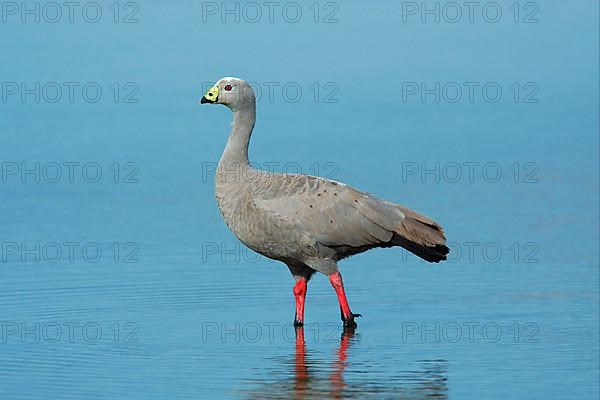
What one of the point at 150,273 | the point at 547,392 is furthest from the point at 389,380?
the point at 150,273

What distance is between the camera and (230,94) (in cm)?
1261

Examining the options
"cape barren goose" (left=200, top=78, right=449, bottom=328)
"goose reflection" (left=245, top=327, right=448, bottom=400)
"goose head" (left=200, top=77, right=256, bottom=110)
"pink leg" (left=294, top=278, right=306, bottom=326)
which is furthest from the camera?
"goose head" (left=200, top=77, right=256, bottom=110)

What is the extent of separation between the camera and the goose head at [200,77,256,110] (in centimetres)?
1256

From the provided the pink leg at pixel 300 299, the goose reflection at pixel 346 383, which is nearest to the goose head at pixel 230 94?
the pink leg at pixel 300 299

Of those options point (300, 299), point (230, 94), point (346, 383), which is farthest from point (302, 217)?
point (346, 383)

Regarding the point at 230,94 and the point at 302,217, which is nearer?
Result: the point at 302,217

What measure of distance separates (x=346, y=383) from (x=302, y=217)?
2.42 metres

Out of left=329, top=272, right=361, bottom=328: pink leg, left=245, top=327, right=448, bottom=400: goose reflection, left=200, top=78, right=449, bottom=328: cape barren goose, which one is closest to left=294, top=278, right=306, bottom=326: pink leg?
left=200, top=78, right=449, bottom=328: cape barren goose

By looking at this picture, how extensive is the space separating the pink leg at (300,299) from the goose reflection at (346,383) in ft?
4.07

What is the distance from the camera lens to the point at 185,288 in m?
13.7

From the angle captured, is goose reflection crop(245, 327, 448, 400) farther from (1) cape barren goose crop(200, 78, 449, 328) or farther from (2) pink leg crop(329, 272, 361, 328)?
(1) cape barren goose crop(200, 78, 449, 328)

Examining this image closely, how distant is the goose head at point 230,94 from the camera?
1256 cm

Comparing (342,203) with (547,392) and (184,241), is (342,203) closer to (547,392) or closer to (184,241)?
(547,392)

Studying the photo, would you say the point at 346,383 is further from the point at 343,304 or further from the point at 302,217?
the point at 302,217
